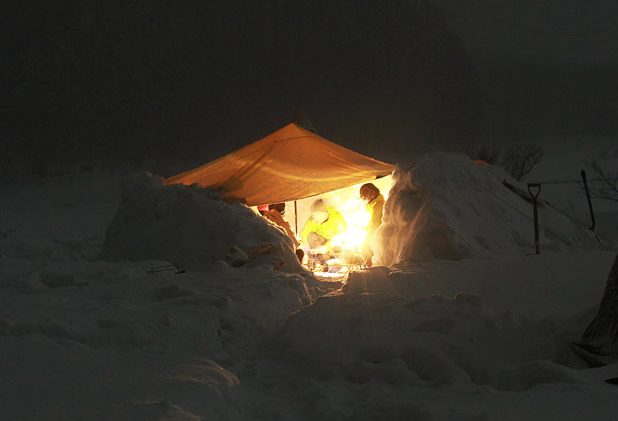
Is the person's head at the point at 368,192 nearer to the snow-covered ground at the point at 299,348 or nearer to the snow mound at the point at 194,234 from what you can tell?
the snow mound at the point at 194,234

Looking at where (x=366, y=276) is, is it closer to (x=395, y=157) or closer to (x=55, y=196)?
(x=55, y=196)

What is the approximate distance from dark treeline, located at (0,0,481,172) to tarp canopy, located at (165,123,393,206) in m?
28.0

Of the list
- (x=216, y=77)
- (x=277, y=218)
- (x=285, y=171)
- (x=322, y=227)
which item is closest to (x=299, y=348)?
(x=285, y=171)

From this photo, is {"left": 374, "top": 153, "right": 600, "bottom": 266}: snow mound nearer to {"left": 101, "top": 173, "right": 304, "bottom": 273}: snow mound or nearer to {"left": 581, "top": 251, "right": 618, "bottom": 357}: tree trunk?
{"left": 101, "top": 173, "right": 304, "bottom": 273}: snow mound

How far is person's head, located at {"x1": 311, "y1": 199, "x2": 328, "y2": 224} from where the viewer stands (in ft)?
29.4

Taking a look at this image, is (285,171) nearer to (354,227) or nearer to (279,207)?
(279,207)

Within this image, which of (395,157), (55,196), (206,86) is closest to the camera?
(55,196)

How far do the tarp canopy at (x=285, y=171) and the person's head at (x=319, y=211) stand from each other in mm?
1182

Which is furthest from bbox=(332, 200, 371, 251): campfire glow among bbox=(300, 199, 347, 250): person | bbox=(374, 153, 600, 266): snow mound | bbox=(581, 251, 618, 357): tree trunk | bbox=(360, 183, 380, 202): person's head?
bbox=(581, 251, 618, 357): tree trunk

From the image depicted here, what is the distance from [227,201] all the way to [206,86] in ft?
115

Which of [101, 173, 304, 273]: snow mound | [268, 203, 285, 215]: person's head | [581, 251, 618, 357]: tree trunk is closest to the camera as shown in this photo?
[581, 251, 618, 357]: tree trunk

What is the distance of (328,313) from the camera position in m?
2.93

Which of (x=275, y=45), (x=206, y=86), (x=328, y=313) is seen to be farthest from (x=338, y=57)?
(x=328, y=313)

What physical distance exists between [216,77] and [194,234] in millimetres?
36438
